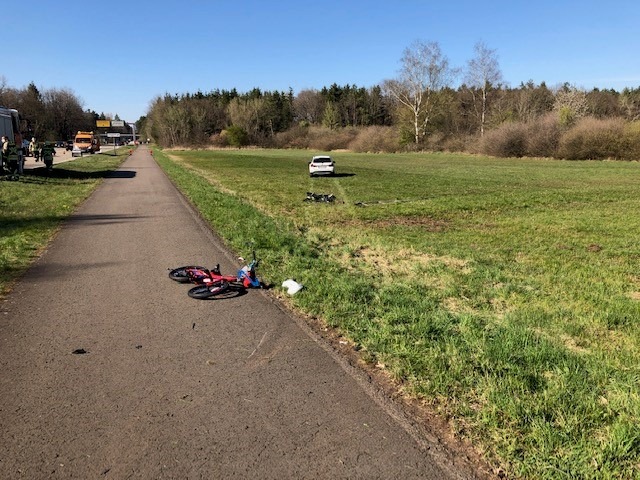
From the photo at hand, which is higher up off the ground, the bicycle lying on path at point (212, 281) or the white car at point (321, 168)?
the white car at point (321, 168)

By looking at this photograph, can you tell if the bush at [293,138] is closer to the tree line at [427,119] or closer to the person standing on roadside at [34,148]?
the tree line at [427,119]

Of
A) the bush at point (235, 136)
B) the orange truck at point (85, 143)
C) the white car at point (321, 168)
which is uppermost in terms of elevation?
the bush at point (235, 136)

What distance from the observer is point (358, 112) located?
121 meters

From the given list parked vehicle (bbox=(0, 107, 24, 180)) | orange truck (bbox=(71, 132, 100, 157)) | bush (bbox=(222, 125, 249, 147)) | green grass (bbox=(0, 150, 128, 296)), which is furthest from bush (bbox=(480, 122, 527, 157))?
bush (bbox=(222, 125, 249, 147))

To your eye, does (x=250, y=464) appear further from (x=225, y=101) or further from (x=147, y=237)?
(x=225, y=101)

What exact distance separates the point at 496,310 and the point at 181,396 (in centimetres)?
383

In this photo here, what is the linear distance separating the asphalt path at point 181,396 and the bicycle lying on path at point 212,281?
233 millimetres

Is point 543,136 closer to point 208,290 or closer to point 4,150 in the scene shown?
point 4,150

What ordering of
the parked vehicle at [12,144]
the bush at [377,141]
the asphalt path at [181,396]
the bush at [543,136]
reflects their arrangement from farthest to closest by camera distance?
the bush at [377,141] → the bush at [543,136] → the parked vehicle at [12,144] → the asphalt path at [181,396]

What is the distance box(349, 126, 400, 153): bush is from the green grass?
201 feet

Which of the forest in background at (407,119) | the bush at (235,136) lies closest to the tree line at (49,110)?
the forest in background at (407,119)

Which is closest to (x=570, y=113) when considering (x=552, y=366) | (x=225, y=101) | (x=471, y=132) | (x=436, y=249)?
(x=471, y=132)

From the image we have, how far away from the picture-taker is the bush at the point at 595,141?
47.6 m

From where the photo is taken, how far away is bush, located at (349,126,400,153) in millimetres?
78750
